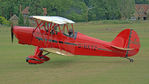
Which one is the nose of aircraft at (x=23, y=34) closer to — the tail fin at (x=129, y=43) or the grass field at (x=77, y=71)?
the grass field at (x=77, y=71)

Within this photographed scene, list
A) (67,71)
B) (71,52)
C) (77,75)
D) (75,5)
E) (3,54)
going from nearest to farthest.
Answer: (77,75) < (67,71) < (71,52) < (3,54) < (75,5)

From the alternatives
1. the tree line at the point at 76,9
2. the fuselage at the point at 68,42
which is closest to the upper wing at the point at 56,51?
the fuselage at the point at 68,42

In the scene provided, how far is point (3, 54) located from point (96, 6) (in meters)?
58.4

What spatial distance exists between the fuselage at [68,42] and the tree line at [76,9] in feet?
166

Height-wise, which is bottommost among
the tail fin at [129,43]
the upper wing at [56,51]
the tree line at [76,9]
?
the tree line at [76,9]

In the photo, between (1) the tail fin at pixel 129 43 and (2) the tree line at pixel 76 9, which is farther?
(2) the tree line at pixel 76 9

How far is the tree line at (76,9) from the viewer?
6788 cm

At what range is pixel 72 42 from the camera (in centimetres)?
1432

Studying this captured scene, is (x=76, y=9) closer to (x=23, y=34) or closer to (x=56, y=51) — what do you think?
(x=23, y=34)

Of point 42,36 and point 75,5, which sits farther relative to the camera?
point 75,5

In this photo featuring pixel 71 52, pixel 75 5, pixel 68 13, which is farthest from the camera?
pixel 75 5

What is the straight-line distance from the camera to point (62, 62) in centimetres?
1491

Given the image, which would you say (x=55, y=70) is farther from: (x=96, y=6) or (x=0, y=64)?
(x=96, y=6)

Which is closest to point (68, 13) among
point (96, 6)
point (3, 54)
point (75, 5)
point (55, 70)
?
point (75, 5)
